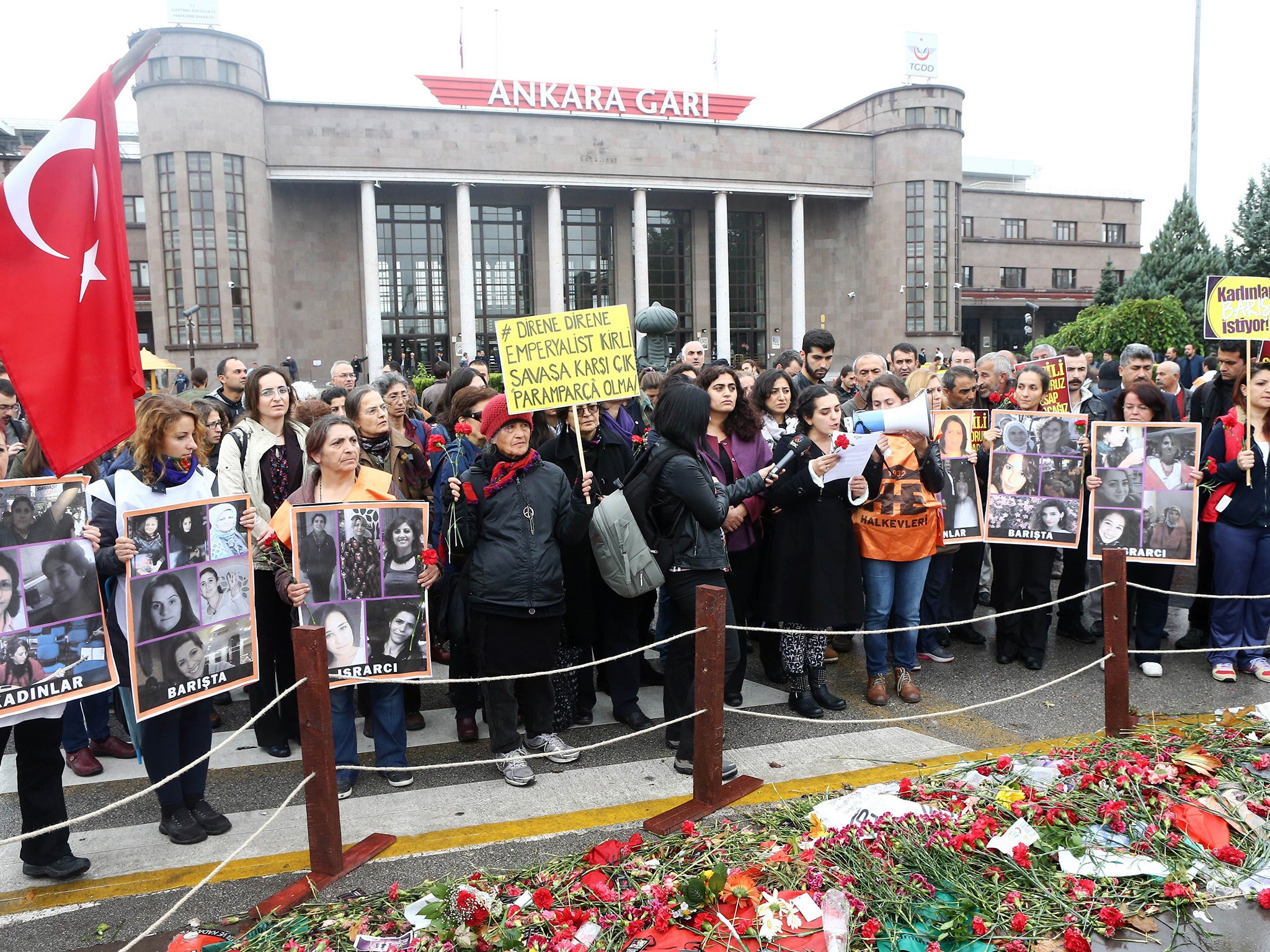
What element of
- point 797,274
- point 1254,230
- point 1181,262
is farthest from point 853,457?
point 797,274

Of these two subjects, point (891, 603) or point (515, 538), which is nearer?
point (515, 538)

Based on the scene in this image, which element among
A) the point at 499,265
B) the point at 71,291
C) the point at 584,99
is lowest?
the point at 71,291

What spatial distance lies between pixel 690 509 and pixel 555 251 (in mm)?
44876

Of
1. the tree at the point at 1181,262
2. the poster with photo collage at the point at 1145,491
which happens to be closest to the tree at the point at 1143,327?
the tree at the point at 1181,262

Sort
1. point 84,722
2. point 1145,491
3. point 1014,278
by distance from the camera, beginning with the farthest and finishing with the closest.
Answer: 1. point 1014,278
2. point 1145,491
3. point 84,722

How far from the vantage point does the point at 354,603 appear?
4727mm

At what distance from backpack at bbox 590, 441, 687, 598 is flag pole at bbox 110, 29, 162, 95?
9.94 feet

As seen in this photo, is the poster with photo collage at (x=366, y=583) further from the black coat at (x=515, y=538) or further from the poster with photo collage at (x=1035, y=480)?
the poster with photo collage at (x=1035, y=480)

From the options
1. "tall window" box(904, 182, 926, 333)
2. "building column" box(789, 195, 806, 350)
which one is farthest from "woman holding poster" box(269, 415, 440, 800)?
"tall window" box(904, 182, 926, 333)

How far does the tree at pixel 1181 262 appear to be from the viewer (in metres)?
39.2

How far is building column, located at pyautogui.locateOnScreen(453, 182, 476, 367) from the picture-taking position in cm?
4566

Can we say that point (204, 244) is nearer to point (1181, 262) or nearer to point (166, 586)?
point (166, 586)

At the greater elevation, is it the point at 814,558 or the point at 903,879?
the point at 814,558

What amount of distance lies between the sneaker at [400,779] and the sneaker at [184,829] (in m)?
0.93
